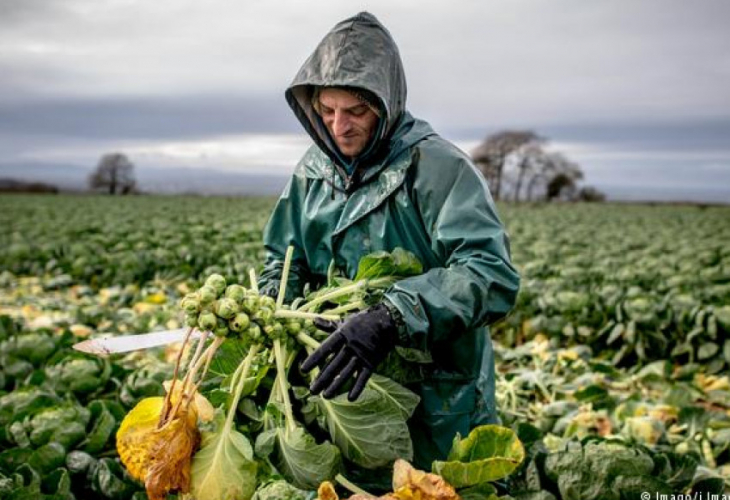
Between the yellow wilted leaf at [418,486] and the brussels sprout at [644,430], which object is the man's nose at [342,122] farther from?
the brussels sprout at [644,430]

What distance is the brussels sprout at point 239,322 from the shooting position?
5.43 feet

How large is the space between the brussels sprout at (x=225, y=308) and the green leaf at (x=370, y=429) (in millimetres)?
363

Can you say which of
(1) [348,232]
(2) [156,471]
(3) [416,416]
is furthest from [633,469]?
(2) [156,471]

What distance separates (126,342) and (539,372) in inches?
127

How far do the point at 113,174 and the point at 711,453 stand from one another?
3172 inches

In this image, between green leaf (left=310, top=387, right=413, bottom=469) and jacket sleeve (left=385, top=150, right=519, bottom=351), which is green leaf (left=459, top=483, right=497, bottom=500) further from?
jacket sleeve (left=385, top=150, right=519, bottom=351)

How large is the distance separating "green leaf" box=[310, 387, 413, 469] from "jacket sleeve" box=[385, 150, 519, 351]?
19 centimetres

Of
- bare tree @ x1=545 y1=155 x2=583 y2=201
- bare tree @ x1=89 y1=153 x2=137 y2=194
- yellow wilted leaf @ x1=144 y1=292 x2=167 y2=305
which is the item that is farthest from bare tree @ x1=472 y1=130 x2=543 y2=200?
yellow wilted leaf @ x1=144 y1=292 x2=167 y2=305

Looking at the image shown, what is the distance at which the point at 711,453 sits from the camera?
3.54m

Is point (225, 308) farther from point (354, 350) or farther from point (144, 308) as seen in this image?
point (144, 308)

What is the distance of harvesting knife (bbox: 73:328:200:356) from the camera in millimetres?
1803

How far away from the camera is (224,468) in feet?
5.59

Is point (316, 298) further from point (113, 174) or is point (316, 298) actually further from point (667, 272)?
point (113, 174)

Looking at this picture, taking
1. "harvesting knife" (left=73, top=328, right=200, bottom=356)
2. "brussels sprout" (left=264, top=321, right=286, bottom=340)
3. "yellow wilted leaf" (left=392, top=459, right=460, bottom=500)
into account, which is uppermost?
"brussels sprout" (left=264, top=321, right=286, bottom=340)
